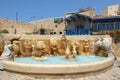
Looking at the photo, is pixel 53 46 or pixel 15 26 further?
pixel 15 26

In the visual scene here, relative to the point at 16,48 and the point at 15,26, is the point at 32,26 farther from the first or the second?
the point at 16,48

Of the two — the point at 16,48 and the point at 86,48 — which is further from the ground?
the point at 16,48

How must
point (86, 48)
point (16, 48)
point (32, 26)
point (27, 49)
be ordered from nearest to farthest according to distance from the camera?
1. point (16, 48)
2. point (27, 49)
3. point (86, 48)
4. point (32, 26)

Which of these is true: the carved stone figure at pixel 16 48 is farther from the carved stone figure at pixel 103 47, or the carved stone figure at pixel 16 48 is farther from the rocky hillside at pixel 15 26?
the rocky hillside at pixel 15 26

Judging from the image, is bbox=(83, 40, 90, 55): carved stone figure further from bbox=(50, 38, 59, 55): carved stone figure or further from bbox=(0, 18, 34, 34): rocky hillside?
bbox=(0, 18, 34, 34): rocky hillside

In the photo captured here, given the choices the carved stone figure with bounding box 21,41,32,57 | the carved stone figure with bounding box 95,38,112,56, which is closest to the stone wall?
the carved stone figure with bounding box 21,41,32,57

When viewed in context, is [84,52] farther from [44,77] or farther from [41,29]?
[41,29]

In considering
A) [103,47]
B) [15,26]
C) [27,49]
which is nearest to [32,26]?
[15,26]

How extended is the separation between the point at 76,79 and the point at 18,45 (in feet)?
23.6

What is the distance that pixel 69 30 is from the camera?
29.3m

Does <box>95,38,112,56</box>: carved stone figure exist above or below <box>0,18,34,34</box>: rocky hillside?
below

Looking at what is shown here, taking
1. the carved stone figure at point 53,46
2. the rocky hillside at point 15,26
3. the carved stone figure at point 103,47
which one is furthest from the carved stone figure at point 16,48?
the rocky hillside at point 15,26

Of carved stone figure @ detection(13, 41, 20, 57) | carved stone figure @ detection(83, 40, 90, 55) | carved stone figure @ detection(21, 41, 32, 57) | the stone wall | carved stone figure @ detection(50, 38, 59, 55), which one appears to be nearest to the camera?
carved stone figure @ detection(13, 41, 20, 57)

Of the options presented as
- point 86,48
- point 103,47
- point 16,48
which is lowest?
point 86,48
